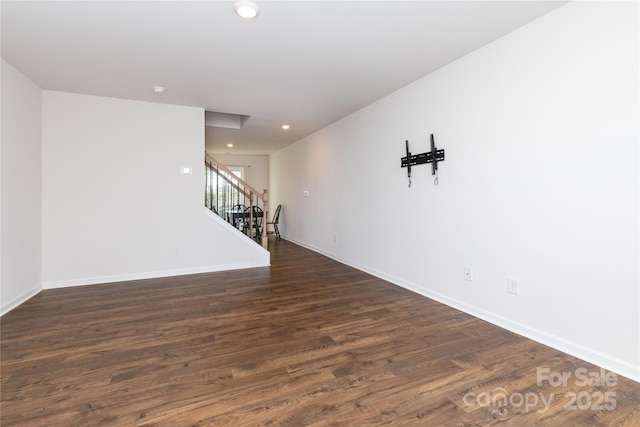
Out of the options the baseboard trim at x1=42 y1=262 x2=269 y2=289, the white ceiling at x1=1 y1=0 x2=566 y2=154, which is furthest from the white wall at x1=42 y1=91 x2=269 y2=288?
the white ceiling at x1=1 y1=0 x2=566 y2=154

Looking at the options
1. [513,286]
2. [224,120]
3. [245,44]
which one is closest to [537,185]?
[513,286]

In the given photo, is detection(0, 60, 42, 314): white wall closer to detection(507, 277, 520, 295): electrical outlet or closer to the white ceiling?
the white ceiling

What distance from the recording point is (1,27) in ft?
7.86

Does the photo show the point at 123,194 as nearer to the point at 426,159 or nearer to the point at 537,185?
the point at 426,159

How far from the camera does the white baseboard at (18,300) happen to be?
9.83 feet

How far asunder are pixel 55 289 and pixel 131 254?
90 centimetres

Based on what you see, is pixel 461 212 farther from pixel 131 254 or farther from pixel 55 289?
pixel 55 289

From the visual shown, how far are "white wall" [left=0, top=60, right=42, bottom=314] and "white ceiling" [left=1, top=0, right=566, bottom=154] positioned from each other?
25 cm

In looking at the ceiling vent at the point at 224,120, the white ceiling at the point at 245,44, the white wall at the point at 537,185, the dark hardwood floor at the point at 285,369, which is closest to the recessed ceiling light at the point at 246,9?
the white ceiling at the point at 245,44

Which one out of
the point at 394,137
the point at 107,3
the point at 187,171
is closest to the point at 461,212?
the point at 394,137

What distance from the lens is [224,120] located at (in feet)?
18.7

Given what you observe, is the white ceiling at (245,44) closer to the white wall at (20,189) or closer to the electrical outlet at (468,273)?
the white wall at (20,189)

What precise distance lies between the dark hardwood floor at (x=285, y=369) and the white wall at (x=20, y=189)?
0.35 meters

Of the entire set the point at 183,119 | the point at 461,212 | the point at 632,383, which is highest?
the point at 183,119
